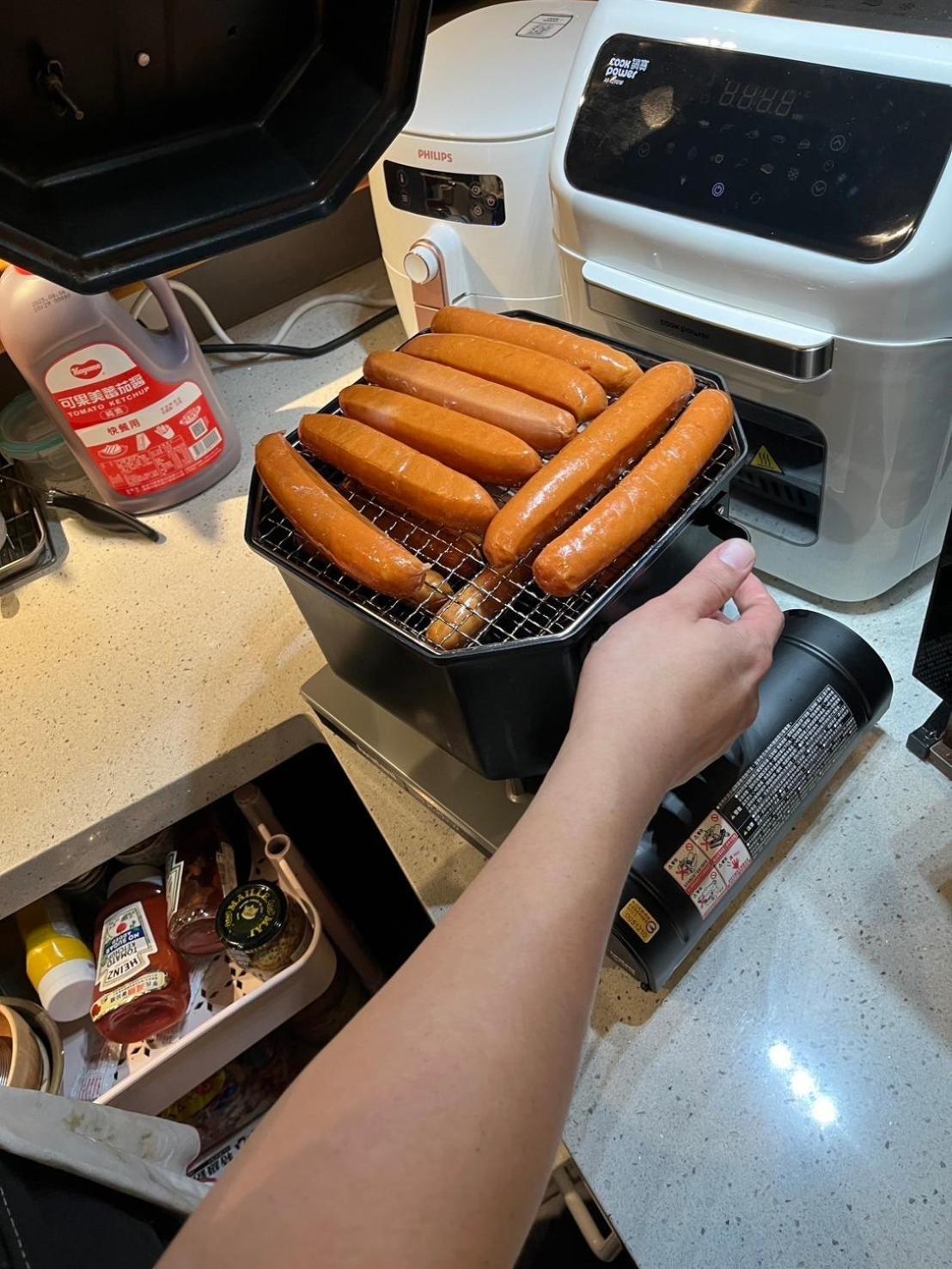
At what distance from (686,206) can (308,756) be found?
0.70m

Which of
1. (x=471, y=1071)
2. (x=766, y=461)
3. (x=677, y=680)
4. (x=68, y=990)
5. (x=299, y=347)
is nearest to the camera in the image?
(x=471, y=1071)

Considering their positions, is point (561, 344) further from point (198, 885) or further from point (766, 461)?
point (198, 885)

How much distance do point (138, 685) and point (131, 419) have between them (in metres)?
0.28

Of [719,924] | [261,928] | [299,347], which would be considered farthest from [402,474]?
[299,347]

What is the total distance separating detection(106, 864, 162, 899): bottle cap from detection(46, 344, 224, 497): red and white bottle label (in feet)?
1.34

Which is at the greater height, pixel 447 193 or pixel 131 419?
pixel 447 193

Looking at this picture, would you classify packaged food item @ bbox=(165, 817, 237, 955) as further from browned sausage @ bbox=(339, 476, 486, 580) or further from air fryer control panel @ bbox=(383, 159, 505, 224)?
air fryer control panel @ bbox=(383, 159, 505, 224)

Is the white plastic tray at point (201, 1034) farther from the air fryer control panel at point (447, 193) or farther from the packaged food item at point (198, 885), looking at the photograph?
the air fryer control panel at point (447, 193)

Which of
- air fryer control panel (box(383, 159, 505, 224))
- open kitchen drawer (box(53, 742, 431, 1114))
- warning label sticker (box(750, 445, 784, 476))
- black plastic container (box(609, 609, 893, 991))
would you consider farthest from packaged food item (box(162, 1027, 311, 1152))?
air fryer control panel (box(383, 159, 505, 224))

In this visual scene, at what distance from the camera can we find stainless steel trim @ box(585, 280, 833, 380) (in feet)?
1.99

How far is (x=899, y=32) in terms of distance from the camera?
1.83 ft

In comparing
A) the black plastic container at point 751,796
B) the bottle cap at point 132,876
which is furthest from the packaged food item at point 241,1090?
the black plastic container at point 751,796

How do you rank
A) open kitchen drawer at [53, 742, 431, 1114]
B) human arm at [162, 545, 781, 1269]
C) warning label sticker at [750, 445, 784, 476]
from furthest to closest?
open kitchen drawer at [53, 742, 431, 1114] → warning label sticker at [750, 445, 784, 476] → human arm at [162, 545, 781, 1269]

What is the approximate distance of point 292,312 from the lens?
1257 millimetres
